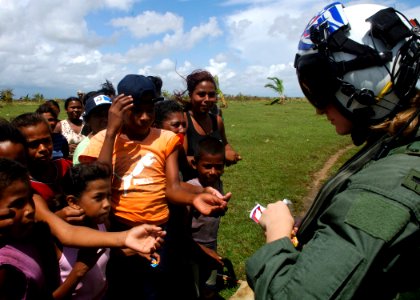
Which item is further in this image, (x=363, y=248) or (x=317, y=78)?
(x=317, y=78)

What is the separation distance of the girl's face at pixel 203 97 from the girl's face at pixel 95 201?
2.05 metres

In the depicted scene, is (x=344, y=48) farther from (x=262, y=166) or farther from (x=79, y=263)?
(x=262, y=166)

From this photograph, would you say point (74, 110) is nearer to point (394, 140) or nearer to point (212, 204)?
point (212, 204)

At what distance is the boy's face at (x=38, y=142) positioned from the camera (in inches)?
114

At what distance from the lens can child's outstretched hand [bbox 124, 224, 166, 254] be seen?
2018 millimetres

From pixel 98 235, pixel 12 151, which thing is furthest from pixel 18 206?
pixel 12 151

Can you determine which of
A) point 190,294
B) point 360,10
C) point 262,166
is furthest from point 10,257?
point 262,166

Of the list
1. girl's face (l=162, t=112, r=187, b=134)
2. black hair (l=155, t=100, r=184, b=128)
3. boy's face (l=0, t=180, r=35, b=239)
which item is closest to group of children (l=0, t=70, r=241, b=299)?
boy's face (l=0, t=180, r=35, b=239)

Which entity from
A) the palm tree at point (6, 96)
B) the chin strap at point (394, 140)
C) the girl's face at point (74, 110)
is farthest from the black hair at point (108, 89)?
the palm tree at point (6, 96)

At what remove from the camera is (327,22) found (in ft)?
5.23

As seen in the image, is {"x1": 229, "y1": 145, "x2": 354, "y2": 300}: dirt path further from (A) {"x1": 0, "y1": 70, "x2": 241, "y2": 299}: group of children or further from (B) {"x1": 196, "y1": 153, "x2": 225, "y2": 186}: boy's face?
(B) {"x1": 196, "y1": 153, "x2": 225, "y2": 186}: boy's face

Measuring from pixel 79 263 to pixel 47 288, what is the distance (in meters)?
0.22

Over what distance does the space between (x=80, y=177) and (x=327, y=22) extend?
1.92m

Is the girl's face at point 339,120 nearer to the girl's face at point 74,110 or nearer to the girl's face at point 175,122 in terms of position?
the girl's face at point 175,122
